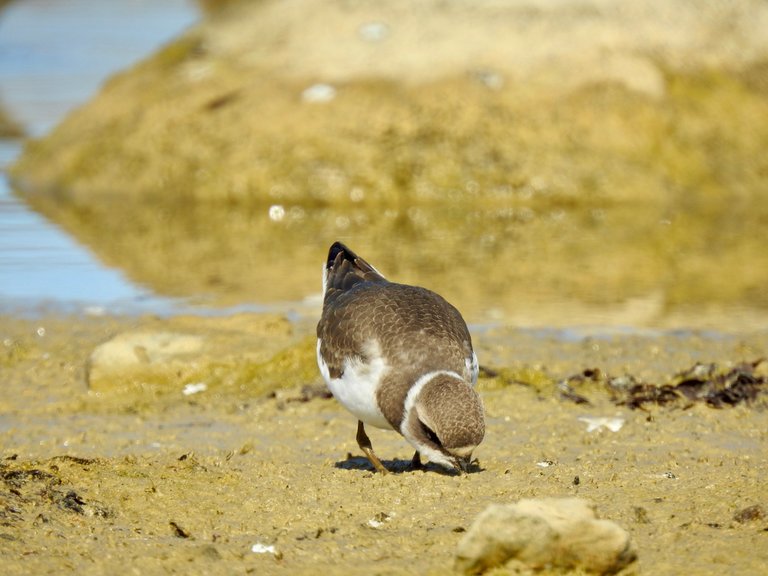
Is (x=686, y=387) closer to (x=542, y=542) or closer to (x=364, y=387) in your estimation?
(x=364, y=387)

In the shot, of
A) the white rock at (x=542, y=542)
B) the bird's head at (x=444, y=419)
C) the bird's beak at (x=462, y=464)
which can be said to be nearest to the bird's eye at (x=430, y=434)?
the bird's head at (x=444, y=419)

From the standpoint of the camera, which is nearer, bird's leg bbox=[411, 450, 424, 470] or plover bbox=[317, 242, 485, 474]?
plover bbox=[317, 242, 485, 474]

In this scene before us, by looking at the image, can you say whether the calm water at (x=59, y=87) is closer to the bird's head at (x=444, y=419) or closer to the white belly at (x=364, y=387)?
the white belly at (x=364, y=387)

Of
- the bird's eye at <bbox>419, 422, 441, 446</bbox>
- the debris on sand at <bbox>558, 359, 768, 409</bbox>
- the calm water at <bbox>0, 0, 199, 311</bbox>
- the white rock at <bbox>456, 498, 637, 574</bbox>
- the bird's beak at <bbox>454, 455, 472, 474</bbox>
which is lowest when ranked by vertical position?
the calm water at <bbox>0, 0, 199, 311</bbox>

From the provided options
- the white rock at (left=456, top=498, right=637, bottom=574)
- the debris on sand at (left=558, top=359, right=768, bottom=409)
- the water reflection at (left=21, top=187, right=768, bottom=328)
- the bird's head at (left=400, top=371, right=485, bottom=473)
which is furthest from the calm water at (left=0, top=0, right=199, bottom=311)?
the white rock at (left=456, top=498, right=637, bottom=574)

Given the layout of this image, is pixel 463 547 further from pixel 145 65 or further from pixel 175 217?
pixel 145 65

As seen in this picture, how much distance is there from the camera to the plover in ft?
21.2

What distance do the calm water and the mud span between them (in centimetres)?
233

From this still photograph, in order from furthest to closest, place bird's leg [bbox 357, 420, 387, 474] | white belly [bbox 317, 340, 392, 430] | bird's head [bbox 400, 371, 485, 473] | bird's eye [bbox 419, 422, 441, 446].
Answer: bird's leg [bbox 357, 420, 387, 474], white belly [bbox 317, 340, 392, 430], bird's eye [bbox 419, 422, 441, 446], bird's head [bbox 400, 371, 485, 473]

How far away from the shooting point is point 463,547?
5.20 meters

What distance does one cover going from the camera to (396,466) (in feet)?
24.7

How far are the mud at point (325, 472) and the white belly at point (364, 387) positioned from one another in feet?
1.15

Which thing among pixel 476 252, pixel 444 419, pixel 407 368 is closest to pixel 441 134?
pixel 476 252

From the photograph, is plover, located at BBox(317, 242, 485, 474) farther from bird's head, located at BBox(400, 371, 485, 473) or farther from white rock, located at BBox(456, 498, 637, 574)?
white rock, located at BBox(456, 498, 637, 574)
